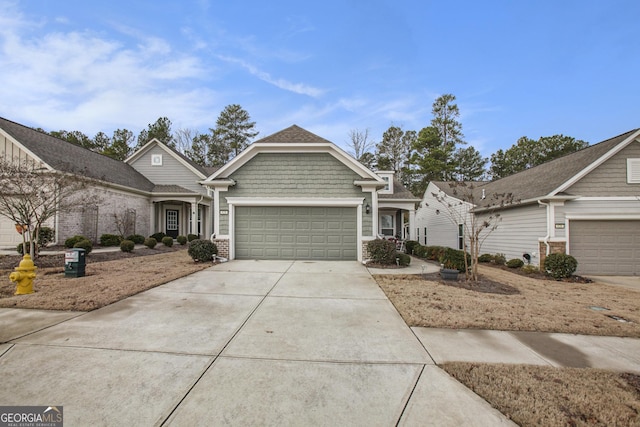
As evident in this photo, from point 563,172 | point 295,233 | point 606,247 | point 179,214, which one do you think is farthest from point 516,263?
point 179,214

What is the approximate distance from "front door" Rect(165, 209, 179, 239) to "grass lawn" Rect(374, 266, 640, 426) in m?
18.1

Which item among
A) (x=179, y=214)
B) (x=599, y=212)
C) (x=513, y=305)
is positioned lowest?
(x=513, y=305)

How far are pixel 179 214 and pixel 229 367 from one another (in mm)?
A: 20780

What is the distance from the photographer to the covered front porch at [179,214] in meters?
19.3

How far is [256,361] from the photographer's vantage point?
3.18 metres

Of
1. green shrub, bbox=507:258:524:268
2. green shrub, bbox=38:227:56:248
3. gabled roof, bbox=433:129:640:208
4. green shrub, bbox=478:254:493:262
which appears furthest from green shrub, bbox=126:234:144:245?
green shrub, bbox=507:258:524:268

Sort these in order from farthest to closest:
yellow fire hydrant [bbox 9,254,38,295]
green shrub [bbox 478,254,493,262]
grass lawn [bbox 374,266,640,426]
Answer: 1. green shrub [bbox 478,254,493,262]
2. yellow fire hydrant [bbox 9,254,38,295]
3. grass lawn [bbox 374,266,640,426]

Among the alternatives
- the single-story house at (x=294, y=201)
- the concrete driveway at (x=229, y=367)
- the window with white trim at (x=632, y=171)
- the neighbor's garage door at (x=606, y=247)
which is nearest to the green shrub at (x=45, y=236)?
the single-story house at (x=294, y=201)

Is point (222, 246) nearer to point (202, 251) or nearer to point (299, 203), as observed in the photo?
point (202, 251)

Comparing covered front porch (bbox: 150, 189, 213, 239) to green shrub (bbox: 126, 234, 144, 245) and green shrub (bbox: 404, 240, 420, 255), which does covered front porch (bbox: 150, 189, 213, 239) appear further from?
green shrub (bbox: 404, 240, 420, 255)

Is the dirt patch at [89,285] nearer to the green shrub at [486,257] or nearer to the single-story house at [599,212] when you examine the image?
the green shrub at [486,257]

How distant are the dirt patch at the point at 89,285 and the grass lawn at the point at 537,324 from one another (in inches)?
225

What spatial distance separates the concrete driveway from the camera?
2.34 metres

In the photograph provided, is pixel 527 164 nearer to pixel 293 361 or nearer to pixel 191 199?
pixel 191 199
